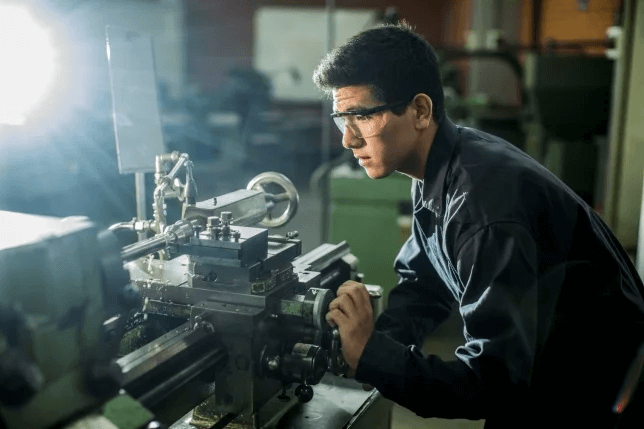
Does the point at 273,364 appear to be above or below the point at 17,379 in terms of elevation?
below

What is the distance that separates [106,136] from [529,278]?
197 cm

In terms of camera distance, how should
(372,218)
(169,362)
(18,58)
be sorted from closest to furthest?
(169,362) < (18,58) < (372,218)

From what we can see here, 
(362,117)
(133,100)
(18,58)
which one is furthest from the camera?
(18,58)

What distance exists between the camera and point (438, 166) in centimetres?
103

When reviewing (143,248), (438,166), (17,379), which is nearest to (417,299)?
(438,166)

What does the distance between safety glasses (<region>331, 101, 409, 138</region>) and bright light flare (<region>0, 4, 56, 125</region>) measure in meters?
1.11

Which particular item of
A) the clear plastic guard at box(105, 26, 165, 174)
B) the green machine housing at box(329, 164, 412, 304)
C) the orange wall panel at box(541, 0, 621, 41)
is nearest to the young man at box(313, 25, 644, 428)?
the clear plastic guard at box(105, 26, 165, 174)

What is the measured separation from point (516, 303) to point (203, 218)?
47 cm

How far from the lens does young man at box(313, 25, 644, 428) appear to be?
33.3 inches

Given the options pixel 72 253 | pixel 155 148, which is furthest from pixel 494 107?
pixel 72 253

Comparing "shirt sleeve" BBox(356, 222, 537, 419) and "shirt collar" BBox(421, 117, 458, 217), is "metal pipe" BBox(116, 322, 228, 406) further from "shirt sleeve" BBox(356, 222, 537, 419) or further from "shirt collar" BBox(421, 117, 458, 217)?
"shirt collar" BBox(421, 117, 458, 217)

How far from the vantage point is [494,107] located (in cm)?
481

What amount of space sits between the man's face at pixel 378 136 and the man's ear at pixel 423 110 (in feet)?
0.03

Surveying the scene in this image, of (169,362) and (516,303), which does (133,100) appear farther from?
(516,303)
